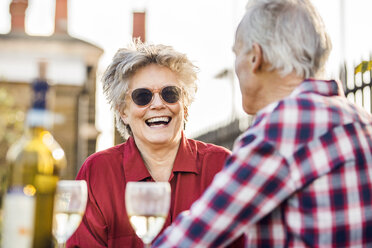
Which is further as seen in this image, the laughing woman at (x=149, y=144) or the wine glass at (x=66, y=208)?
the laughing woman at (x=149, y=144)

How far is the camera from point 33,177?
139cm

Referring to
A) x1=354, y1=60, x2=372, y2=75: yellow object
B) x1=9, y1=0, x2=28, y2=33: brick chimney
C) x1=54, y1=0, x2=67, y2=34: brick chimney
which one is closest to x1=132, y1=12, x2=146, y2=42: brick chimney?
x1=54, y1=0, x2=67, y2=34: brick chimney

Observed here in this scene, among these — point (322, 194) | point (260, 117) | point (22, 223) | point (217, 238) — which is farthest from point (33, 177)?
point (322, 194)

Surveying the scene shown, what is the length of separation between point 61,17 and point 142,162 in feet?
77.3

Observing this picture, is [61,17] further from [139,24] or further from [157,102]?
[157,102]

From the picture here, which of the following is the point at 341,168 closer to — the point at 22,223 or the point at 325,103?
the point at 325,103

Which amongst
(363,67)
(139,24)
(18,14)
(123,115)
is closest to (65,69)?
(18,14)

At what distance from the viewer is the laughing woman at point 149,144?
2.54 metres

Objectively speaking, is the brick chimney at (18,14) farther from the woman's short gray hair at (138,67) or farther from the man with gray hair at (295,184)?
the man with gray hair at (295,184)

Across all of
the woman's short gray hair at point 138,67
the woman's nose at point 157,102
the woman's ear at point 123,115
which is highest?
the woman's short gray hair at point 138,67

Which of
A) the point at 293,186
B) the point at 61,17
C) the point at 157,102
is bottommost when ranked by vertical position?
the point at 293,186

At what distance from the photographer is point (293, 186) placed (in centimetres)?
141

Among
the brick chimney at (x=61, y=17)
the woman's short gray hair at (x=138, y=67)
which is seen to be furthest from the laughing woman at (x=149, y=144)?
the brick chimney at (x=61, y=17)

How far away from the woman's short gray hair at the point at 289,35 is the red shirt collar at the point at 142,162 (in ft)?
3.58
